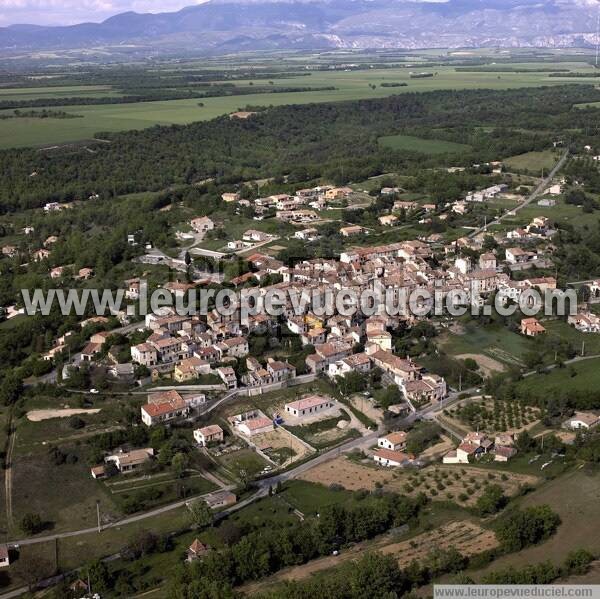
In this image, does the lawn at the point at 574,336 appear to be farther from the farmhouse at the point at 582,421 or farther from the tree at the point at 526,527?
the tree at the point at 526,527

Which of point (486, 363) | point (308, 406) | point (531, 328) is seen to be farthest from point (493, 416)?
point (531, 328)

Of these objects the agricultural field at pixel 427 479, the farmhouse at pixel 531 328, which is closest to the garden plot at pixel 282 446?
the agricultural field at pixel 427 479

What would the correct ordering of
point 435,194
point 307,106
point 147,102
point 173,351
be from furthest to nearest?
point 147,102 → point 307,106 → point 435,194 → point 173,351

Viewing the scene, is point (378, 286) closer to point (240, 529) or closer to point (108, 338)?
point (108, 338)

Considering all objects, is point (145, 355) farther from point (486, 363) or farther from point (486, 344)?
point (486, 344)

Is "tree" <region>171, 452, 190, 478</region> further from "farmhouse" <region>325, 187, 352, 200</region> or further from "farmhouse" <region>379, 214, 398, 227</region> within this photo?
"farmhouse" <region>325, 187, 352, 200</region>

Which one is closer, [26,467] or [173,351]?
[26,467]

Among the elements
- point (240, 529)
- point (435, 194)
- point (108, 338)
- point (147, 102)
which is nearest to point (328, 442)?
point (240, 529)
